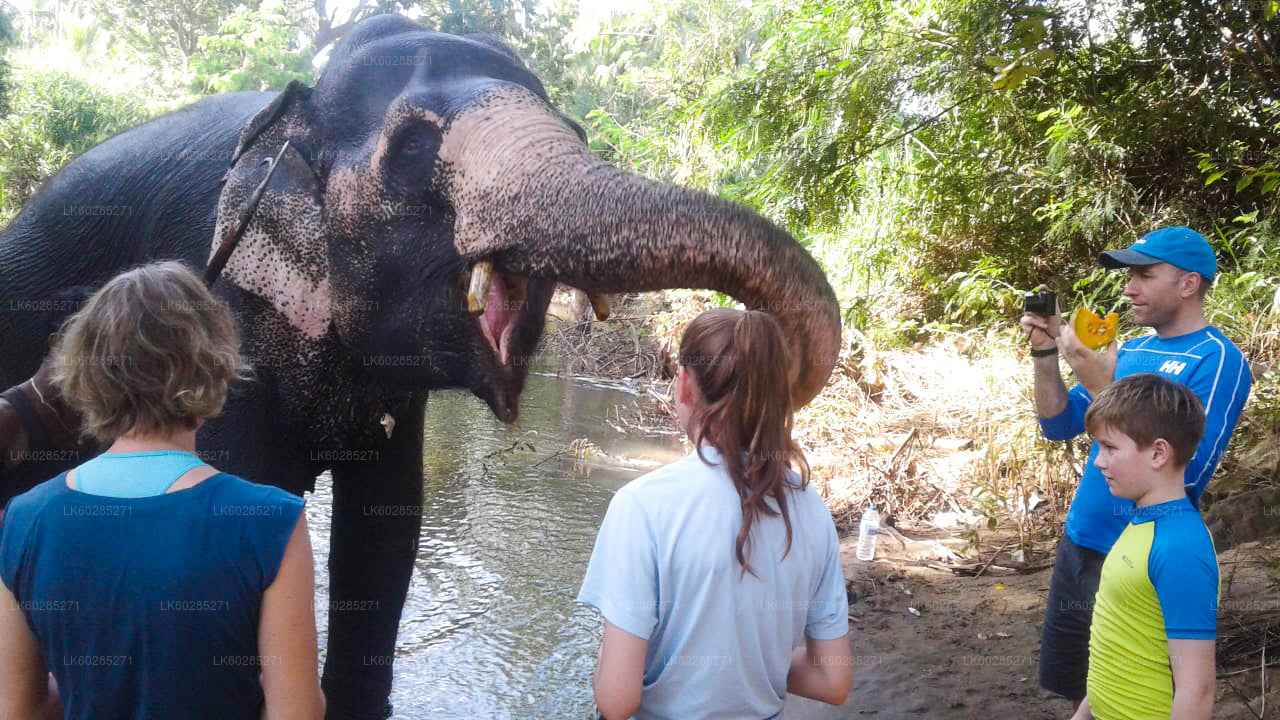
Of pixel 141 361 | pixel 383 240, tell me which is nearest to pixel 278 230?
pixel 383 240

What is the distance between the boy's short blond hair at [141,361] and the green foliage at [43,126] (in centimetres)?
1670

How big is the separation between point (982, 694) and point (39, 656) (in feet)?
11.4

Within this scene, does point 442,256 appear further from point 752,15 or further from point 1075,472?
point 752,15

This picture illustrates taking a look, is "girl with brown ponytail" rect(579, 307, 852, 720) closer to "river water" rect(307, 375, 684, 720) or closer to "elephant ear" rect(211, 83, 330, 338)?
"elephant ear" rect(211, 83, 330, 338)

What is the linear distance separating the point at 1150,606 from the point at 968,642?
2.49 m

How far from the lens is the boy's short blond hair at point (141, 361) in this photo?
1.55 m

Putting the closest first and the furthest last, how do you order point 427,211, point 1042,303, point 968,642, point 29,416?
point 29,416
point 427,211
point 1042,303
point 968,642

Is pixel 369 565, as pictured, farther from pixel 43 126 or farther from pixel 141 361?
pixel 43 126

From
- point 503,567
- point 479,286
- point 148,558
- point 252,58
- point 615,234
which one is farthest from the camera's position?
point 252,58

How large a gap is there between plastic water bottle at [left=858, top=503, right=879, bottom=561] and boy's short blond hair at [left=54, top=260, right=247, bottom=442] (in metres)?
4.82

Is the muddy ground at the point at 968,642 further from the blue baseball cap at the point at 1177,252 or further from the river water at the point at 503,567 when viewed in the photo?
the blue baseball cap at the point at 1177,252

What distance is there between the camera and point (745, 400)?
1.78 m

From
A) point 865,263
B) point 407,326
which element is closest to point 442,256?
point 407,326

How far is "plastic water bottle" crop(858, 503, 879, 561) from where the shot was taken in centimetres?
588
